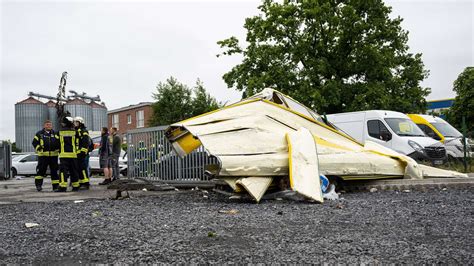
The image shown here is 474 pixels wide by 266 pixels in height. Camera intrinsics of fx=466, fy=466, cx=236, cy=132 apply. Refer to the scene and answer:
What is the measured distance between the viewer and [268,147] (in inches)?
323

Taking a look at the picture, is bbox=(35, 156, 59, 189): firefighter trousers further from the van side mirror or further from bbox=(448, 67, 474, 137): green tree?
bbox=(448, 67, 474, 137): green tree

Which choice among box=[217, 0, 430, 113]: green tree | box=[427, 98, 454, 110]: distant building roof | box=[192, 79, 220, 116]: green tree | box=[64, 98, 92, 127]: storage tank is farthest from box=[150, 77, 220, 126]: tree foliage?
box=[427, 98, 454, 110]: distant building roof

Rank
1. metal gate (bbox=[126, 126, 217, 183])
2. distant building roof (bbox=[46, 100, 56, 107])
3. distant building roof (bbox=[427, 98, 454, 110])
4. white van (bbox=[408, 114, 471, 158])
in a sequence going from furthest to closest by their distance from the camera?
distant building roof (bbox=[427, 98, 454, 110]) < distant building roof (bbox=[46, 100, 56, 107]) < white van (bbox=[408, 114, 471, 158]) < metal gate (bbox=[126, 126, 217, 183])

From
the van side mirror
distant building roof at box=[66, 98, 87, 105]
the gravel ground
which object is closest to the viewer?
the gravel ground

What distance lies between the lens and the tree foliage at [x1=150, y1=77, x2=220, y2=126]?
36594 millimetres

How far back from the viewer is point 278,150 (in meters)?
8.17

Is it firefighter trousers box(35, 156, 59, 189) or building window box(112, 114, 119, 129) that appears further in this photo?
Answer: building window box(112, 114, 119, 129)

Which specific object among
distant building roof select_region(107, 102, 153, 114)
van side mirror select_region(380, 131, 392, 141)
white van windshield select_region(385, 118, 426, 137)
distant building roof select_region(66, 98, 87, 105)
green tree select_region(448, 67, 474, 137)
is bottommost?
van side mirror select_region(380, 131, 392, 141)

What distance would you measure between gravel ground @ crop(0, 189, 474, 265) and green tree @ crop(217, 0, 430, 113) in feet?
57.2

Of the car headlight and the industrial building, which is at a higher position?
the industrial building

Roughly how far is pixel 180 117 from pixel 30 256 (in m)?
33.1

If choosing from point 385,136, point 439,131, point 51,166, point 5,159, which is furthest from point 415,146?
point 5,159

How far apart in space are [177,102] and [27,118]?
27.0 m

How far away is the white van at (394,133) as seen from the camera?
14.2 metres
